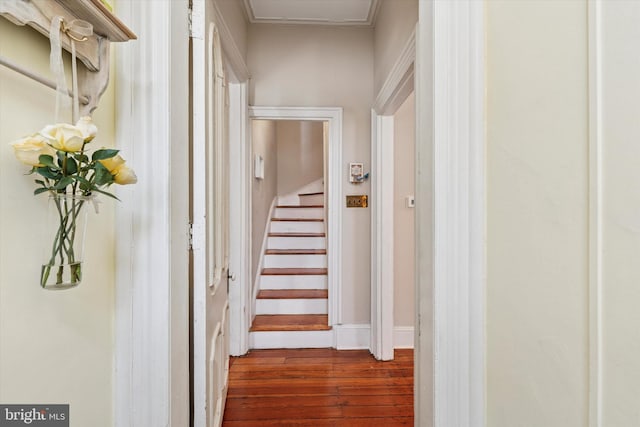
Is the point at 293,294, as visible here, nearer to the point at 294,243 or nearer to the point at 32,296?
the point at 294,243

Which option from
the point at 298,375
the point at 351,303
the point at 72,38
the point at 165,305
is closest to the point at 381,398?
the point at 298,375

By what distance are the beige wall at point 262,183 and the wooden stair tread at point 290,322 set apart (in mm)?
456

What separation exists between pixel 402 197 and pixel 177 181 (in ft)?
7.51

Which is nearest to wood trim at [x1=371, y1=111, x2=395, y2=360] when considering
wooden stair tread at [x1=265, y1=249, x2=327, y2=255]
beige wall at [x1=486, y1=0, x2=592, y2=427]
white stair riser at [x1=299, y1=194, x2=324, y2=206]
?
wooden stair tread at [x1=265, y1=249, x2=327, y2=255]

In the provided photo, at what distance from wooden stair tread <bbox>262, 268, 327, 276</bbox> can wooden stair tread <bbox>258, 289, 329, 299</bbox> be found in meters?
0.17

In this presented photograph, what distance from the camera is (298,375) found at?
257 cm

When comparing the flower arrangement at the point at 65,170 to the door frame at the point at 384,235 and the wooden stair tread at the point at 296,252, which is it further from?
the wooden stair tread at the point at 296,252

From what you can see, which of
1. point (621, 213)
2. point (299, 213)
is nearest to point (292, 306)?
point (299, 213)

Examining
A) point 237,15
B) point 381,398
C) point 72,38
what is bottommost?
point 381,398

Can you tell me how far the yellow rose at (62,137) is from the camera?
612mm

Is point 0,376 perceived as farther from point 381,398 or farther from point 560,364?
point 381,398

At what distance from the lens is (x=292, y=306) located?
3.36 metres

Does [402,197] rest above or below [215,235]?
above

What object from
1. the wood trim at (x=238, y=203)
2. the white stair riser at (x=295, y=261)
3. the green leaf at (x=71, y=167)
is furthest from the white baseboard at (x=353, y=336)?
the green leaf at (x=71, y=167)
